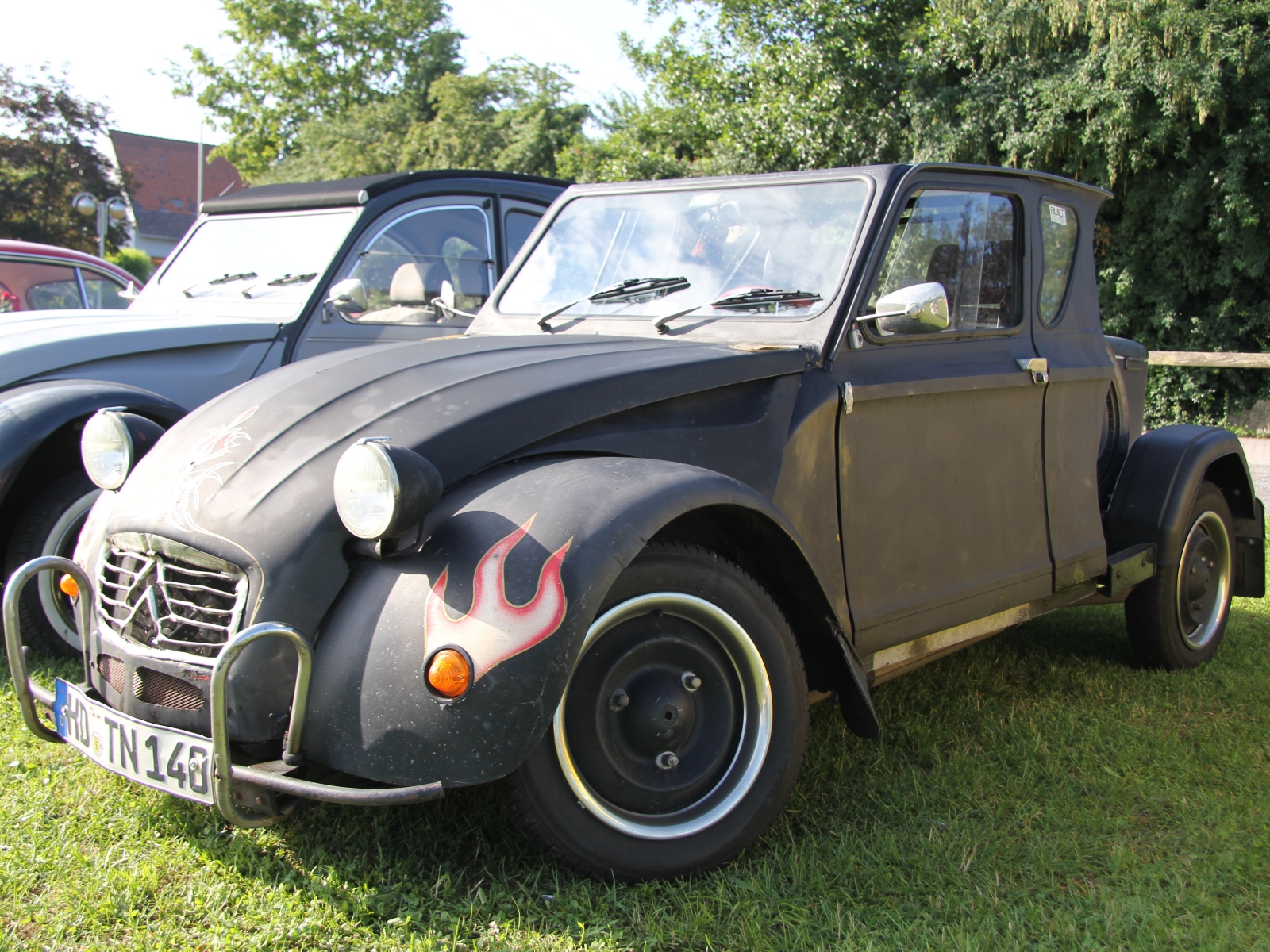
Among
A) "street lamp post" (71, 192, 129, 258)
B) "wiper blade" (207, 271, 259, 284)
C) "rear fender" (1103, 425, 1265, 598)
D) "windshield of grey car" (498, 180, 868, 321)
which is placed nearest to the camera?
"windshield of grey car" (498, 180, 868, 321)

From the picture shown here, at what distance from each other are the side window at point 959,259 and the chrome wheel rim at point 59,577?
3070 millimetres

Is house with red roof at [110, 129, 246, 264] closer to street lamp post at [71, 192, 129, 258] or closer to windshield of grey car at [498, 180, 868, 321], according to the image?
street lamp post at [71, 192, 129, 258]

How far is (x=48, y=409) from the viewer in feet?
13.1

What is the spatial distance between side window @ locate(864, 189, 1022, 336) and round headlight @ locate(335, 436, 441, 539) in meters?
1.53

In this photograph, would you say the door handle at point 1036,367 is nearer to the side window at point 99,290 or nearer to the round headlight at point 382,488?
the round headlight at point 382,488

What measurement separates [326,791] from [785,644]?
1.14 meters

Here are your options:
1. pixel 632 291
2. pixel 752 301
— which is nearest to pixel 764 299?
pixel 752 301

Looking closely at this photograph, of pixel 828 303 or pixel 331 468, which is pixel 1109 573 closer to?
pixel 828 303

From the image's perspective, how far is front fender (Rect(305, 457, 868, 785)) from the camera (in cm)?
211

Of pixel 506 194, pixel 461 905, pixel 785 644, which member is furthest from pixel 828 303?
pixel 506 194

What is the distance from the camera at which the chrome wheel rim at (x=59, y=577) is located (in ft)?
13.2

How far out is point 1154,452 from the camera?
14.3ft

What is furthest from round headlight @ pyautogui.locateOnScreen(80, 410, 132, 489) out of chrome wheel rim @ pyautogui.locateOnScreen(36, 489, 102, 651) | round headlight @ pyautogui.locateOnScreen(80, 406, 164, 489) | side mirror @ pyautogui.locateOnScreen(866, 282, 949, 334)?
side mirror @ pyautogui.locateOnScreen(866, 282, 949, 334)

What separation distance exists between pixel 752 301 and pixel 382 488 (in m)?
1.44
